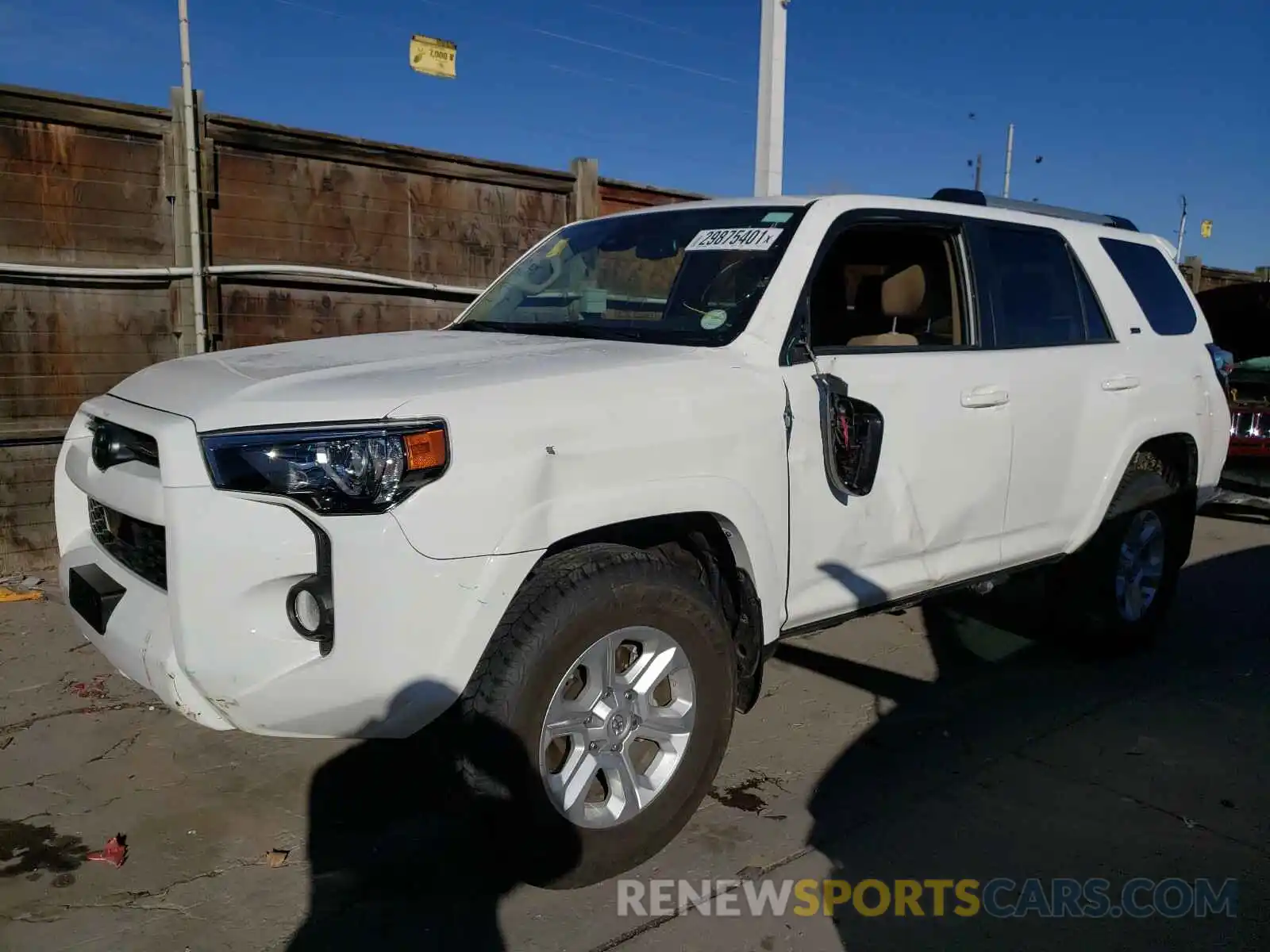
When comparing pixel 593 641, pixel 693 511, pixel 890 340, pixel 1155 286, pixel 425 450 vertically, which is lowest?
pixel 593 641

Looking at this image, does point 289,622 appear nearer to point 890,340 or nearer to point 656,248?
point 656,248

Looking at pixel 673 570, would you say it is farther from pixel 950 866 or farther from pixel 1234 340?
pixel 1234 340

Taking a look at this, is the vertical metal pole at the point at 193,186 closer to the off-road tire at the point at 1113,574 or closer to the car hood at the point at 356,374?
the car hood at the point at 356,374

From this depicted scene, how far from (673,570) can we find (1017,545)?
6.18ft

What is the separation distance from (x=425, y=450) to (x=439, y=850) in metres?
1.39

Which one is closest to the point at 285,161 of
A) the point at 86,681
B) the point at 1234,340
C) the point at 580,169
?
the point at 580,169

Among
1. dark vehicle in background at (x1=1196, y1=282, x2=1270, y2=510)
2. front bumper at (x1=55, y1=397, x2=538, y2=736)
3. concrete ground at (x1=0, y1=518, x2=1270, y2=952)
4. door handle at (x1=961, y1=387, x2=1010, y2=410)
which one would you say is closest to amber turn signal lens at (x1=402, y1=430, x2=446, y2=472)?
front bumper at (x1=55, y1=397, x2=538, y2=736)

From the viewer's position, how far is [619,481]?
2686mm

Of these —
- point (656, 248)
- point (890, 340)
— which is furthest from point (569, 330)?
point (890, 340)

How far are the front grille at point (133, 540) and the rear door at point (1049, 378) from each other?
3.01m

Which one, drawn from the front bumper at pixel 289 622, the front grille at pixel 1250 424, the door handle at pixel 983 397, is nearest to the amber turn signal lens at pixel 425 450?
the front bumper at pixel 289 622

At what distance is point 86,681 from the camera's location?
4.35 metres

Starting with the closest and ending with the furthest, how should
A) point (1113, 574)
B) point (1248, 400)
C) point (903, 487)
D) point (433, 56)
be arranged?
point (903, 487)
point (1113, 574)
point (433, 56)
point (1248, 400)

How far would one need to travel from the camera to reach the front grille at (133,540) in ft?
8.73
